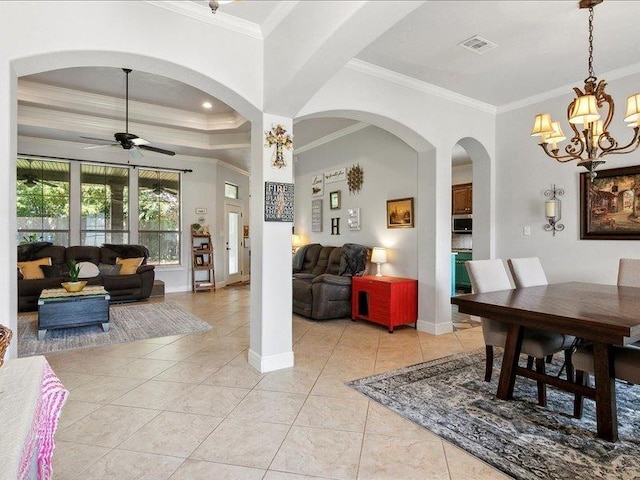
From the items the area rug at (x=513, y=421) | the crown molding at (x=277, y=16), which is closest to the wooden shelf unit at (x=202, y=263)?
the crown molding at (x=277, y=16)

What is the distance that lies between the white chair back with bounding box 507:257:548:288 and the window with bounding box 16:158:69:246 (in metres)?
7.24

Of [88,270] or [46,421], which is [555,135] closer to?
[46,421]

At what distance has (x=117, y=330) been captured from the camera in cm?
452

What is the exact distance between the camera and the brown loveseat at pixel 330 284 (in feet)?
16.4

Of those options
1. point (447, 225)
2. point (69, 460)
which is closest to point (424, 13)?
point (447, 225)

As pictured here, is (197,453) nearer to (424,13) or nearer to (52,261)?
(424,13)

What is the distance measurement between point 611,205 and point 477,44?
2266mm

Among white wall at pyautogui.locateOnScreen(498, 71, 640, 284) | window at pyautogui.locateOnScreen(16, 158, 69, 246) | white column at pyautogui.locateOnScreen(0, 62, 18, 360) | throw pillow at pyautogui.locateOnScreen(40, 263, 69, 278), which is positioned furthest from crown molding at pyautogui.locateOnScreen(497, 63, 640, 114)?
window at pyautogui.locateOnScreen(16, 158, 69, 246)

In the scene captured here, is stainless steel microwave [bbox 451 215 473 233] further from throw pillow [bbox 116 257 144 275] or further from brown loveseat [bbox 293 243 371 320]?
throw pillow [bbox 116 257 144 275]

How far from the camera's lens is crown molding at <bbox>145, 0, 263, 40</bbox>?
2.68 m

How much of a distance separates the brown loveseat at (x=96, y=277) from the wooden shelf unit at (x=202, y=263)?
108 centimetres

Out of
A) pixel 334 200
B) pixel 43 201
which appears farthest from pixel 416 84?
pixel 43 201

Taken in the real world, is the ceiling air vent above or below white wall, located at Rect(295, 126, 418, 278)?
above

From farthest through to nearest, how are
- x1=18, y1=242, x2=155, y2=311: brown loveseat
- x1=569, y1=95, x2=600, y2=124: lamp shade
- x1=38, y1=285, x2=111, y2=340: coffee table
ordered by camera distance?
x1=18, y1=242, x2=155, y2=311: brown loveseat
x1=38, y1=285, x2=111, y2=340: coffee table
x1=569, y1=95, x2=600, y2=124: lamp shade
